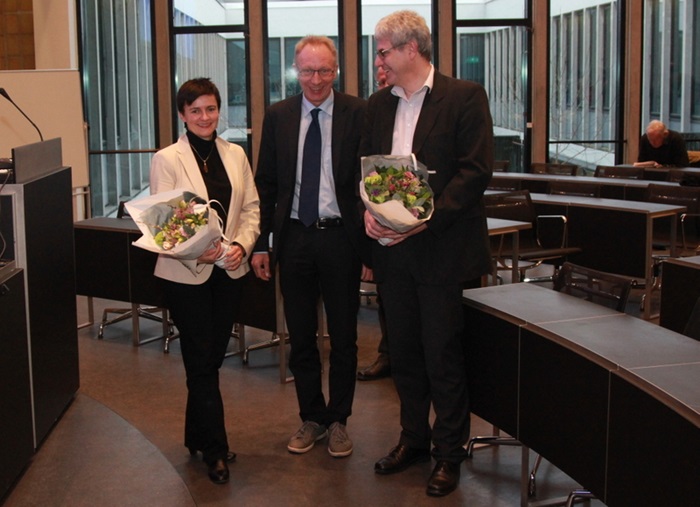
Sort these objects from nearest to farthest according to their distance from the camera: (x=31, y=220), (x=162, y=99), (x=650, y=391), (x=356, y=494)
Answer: (x=650, y=391)
(x=31, y=220)
(x=356, y=494)
(x=162, y=99)

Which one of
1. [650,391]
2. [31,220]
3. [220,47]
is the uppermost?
[220,47]

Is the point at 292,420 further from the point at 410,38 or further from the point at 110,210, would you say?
the point at 110,210

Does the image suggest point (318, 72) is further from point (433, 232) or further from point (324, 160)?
point (433, 232)

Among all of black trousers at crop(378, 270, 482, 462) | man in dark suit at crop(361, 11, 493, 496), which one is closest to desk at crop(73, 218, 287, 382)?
black trousers at crop(378, 270, 482, 462)

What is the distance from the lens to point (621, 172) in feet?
35.7

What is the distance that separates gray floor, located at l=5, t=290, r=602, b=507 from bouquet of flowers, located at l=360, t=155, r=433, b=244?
1.17 m

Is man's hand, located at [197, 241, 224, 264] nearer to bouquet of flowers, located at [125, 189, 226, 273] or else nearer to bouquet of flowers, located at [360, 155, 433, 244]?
bouquet of flowers, located at [125, 189, 226, 273]

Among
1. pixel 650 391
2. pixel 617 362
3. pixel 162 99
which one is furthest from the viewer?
pixel 162 99

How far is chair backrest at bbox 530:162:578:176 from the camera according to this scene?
37.7 ft

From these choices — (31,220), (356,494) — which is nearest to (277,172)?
(31,220)

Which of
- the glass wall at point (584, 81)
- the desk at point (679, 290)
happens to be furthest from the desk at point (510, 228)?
the glass wall at point (584, 81)

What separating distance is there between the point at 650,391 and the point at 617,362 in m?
0.27

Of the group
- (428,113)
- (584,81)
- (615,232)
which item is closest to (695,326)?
(428,113)

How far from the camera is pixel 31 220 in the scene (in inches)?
142
